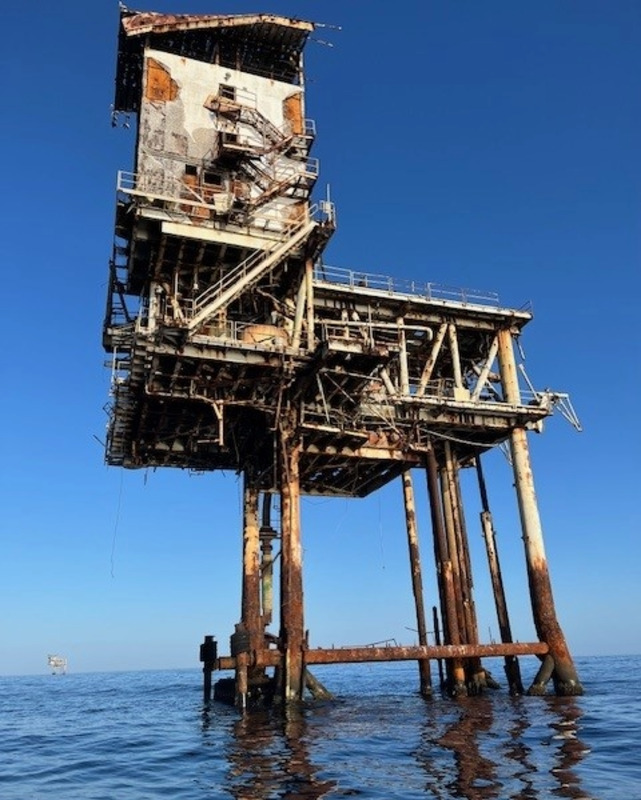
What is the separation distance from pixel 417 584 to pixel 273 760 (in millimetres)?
14155

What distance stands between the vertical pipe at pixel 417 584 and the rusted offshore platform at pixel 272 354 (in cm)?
7

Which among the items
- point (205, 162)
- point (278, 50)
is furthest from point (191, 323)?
point (278, 50)

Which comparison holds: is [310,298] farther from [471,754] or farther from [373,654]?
[471,754]

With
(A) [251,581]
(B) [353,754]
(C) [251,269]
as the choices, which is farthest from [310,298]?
(B) [353,754]

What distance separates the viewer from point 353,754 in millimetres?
15391

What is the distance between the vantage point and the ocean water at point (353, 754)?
39.8 ft

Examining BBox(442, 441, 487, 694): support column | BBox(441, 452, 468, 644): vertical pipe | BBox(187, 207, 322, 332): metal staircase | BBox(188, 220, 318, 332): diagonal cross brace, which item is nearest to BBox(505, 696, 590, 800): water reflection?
BBox(442, 441, 487, 694): support column

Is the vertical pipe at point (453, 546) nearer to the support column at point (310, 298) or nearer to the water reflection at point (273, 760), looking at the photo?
the water reflection at point (273, 760)

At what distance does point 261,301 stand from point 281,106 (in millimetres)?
9380

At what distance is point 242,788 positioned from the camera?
12383mm

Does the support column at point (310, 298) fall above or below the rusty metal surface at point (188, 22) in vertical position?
below

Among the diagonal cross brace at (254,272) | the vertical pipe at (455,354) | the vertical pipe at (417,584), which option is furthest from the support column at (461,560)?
the diagonal cross brace at (254,272)

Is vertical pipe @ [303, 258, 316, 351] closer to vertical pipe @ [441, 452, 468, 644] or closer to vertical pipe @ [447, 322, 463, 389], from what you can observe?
vertical pipe @ [447, 322, 463, 389]

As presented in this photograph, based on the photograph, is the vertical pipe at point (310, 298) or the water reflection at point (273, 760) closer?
the water reflection at point (273, 760)
